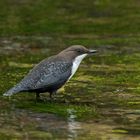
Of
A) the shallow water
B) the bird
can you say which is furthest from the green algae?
the bird

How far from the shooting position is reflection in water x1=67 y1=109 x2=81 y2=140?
11.3 metres

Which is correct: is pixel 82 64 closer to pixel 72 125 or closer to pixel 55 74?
pixel 55 74

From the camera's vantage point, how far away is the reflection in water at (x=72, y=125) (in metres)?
11.3

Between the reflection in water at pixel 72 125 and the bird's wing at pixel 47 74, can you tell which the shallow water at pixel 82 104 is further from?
the bird's wing at pixel 47 74

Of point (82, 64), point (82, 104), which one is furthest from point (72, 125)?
point (82, 64)

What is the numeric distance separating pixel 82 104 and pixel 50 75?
30.1 inches

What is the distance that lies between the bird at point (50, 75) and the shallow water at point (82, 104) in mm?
306

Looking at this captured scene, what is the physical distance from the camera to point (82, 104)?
540 inches

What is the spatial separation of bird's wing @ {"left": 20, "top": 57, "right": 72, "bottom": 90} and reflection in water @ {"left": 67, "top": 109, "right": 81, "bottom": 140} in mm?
693

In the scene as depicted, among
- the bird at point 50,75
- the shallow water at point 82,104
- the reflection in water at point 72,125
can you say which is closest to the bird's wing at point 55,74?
the bird at point 50,75

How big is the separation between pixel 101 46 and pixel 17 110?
8565 mm

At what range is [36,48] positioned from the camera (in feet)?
68.7

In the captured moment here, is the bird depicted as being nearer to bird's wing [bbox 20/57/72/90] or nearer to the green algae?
bird's wing [bbox 20/57/72/90]

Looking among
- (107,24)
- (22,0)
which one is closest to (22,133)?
(107,24)
